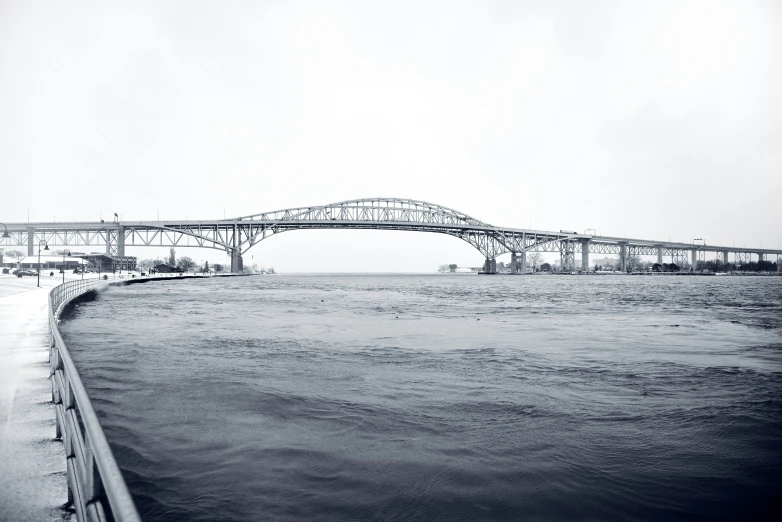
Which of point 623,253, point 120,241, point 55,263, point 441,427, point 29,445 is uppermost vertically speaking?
point 120,241

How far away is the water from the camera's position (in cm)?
497

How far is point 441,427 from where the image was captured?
693cm

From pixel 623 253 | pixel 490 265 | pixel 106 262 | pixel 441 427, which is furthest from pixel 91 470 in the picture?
pixel 623 253

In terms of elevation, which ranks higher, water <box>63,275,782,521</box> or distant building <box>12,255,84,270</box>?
distant building <box>12,255,84,270</box>

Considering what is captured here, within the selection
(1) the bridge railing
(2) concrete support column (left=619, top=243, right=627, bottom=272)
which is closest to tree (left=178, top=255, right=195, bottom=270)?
(2) concrete support column (left=619, top=243, right=627, bottom=272)

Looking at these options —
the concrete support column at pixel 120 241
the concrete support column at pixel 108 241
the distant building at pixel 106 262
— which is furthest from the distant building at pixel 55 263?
the concrete support column at pixel 108 241

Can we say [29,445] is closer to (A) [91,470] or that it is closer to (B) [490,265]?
(A) [91,470]

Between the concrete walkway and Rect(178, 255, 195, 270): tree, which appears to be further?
Rect(178, 255, 195, 270): tree

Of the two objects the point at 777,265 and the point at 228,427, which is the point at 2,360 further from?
the point at 777,265

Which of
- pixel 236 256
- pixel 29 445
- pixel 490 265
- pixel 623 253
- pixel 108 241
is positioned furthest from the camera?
pixel 623 253

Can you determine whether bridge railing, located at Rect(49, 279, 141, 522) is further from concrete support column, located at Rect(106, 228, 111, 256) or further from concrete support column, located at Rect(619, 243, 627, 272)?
concrete support column, located at Rect(619, 243, 627, 272)

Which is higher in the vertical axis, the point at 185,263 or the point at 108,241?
the point at 108,241

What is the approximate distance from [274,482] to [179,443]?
1700 mm

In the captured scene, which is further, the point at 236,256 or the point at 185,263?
the point at 185,263
